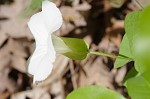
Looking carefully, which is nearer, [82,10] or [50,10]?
[50,10]

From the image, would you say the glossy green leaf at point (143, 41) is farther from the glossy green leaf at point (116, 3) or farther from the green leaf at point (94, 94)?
the glossy green leaf at point (116, 3)

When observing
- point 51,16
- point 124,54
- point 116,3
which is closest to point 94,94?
point 124,54

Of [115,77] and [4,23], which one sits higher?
[4,23]

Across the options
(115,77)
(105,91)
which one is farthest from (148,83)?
(115,77)

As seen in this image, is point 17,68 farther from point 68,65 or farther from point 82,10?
point 82,10

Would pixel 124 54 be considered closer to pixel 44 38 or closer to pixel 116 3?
pixel 44 38

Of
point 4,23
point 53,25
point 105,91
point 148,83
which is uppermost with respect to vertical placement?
point 53,25

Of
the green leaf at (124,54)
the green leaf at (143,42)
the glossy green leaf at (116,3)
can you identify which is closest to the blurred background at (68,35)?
the glossy green leaf at (116,3)

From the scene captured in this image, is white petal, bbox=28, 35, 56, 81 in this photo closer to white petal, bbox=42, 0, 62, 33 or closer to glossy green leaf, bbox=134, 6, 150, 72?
white petal, bbox=42, 0, 62, 33
